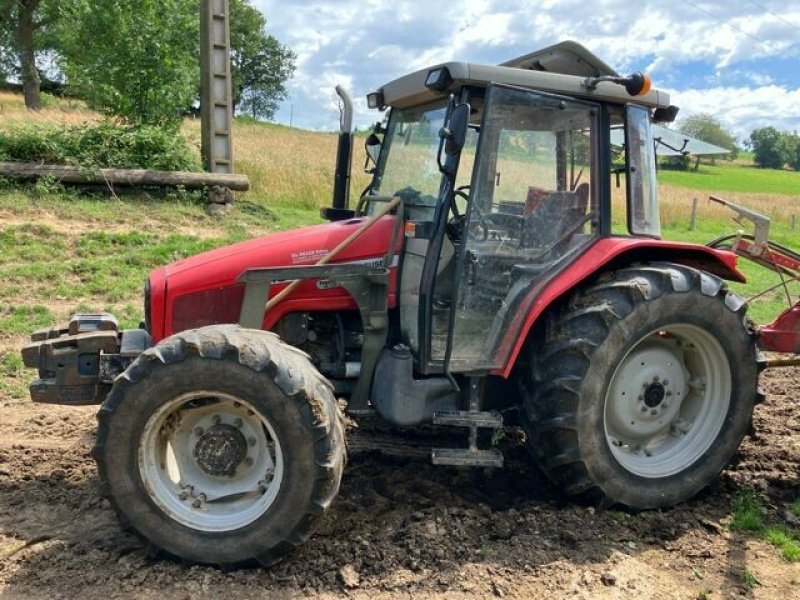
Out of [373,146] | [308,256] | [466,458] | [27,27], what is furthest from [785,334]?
[27,27]

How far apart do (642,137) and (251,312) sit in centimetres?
237

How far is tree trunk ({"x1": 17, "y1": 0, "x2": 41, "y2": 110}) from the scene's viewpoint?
89.8ft

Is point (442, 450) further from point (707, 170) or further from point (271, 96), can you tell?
point (271, 96)

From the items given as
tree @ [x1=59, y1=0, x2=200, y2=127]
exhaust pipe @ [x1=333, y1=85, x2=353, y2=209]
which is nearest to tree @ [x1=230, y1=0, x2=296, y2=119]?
tree @ [x1=59, y1=0, x2=200, y2=127]

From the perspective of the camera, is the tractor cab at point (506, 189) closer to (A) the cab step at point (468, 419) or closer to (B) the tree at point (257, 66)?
(A) the cab step at point (468, 419)

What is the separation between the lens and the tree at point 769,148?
7838 centimetres

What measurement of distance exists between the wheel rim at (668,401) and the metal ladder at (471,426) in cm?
67

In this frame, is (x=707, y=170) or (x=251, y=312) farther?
(x=707, y=170)

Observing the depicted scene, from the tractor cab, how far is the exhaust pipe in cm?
28

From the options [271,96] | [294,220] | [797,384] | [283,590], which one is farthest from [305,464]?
[271,96]

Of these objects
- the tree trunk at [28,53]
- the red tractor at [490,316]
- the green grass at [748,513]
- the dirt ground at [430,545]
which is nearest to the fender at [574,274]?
the red tractor at [490,316]

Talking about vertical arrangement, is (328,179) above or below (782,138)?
below

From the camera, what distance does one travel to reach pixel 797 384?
6543mm

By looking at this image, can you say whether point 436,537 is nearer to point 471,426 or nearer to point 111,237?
point 471,426
